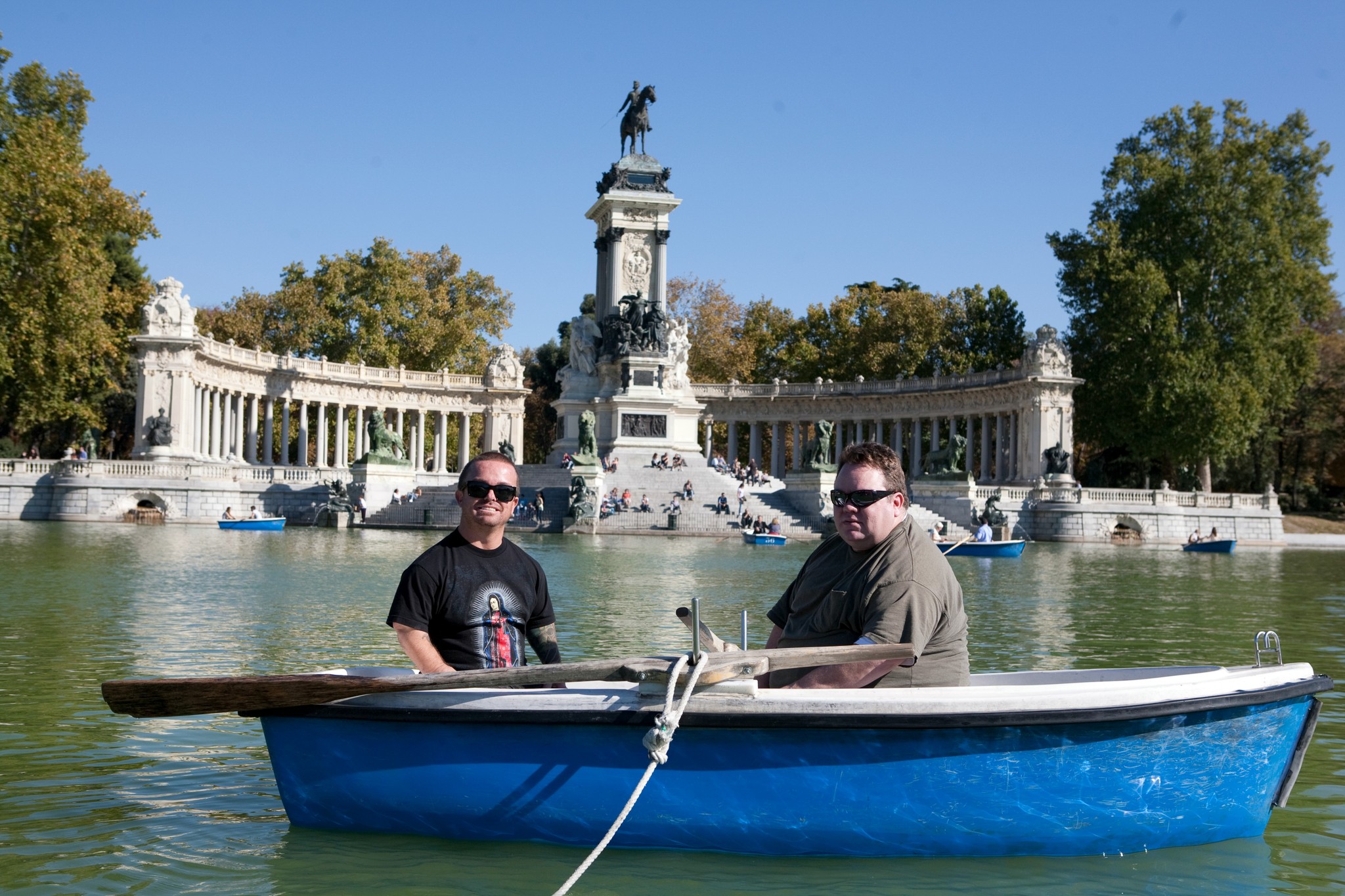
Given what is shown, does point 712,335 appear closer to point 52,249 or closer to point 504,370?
point 504,370

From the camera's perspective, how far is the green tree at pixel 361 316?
266 ft

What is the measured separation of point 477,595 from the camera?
7395mm

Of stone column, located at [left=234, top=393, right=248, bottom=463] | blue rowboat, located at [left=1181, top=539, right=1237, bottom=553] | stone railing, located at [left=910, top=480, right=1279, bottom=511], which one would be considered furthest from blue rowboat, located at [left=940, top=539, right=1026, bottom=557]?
stone column, located at [left=234, top=393, right=248, bottom=463]

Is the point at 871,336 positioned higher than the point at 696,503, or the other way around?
the point at 871,336

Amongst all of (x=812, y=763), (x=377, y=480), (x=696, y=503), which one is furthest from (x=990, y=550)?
(x=812, y=763)

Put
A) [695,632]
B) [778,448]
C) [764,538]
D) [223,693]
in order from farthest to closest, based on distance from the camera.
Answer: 1. [778,448]
2. [764,538]
3. [223,693]
4. [695,632]

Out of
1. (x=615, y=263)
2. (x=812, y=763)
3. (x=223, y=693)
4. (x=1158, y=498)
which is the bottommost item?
(x=812, y=763)

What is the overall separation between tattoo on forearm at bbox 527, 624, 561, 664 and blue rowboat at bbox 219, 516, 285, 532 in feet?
127

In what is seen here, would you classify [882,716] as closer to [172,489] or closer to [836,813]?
[836,813]

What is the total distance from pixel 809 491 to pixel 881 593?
4521 cm

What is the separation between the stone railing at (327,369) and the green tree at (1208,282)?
121ft

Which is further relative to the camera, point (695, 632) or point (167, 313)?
point (167, 313)

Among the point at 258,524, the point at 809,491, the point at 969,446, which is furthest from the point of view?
the point at 969,446

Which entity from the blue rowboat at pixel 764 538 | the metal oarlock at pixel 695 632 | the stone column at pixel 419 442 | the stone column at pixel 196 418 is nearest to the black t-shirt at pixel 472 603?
the metal oarlock at pixel 695 632
